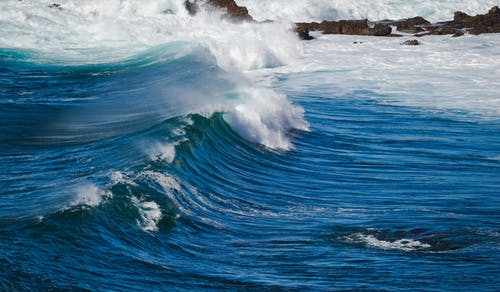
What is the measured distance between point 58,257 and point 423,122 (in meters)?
10.7

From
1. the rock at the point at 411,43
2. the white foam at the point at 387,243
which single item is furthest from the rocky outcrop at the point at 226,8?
the white foam at the point at 387,243

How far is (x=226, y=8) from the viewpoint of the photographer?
3659cm

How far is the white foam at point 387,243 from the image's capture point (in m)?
7.99

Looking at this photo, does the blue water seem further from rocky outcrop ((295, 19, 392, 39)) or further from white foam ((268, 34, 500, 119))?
rocky outcrop ((295, 19, 392, 39))

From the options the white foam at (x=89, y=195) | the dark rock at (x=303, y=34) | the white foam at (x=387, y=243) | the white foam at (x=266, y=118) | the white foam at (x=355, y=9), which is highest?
the white foam at (x=355, y=9)

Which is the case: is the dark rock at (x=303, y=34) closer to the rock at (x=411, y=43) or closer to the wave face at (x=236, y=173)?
the rock at (x=411, y=43)

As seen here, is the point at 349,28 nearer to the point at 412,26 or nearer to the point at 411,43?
the point at 412,26

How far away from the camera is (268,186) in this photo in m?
11.0

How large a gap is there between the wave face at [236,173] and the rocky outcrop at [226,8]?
38.6 ft

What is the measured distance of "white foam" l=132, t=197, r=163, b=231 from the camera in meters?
8.00

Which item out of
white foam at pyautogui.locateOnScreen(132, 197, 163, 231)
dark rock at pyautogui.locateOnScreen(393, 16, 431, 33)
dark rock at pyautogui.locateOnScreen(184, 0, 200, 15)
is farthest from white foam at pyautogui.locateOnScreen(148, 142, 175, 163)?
dark rock at pyautogui.locateOnScreen(393, 16, 431, 33)

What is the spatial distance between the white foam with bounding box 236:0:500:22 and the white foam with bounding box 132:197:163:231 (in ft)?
123

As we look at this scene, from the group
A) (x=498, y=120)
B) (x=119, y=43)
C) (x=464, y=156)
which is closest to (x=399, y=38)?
(x=119, y=43)

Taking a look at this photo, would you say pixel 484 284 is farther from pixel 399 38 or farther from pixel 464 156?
pixel 399 38
